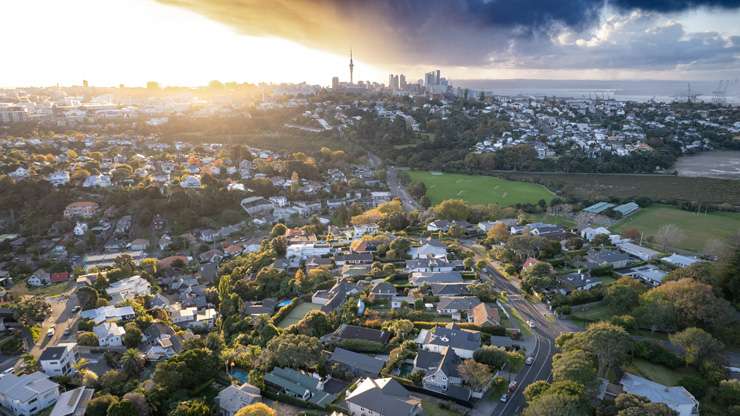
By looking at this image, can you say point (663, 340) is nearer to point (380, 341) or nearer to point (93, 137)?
point (380, 341)

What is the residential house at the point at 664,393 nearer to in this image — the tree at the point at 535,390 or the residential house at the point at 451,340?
the tree at the point at 535,390

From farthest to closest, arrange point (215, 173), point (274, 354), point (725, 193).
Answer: point (215, 173), point (725, 193), point (274, 354)

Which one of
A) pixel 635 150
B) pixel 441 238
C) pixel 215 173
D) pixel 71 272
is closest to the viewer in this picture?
pixel 71 272

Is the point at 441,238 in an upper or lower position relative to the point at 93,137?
lower

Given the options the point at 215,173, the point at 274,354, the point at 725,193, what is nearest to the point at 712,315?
the point at 274,354

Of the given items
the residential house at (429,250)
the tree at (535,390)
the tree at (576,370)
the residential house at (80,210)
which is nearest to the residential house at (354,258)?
the residential house at (429,250)

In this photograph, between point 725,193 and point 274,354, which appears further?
point 725,193
